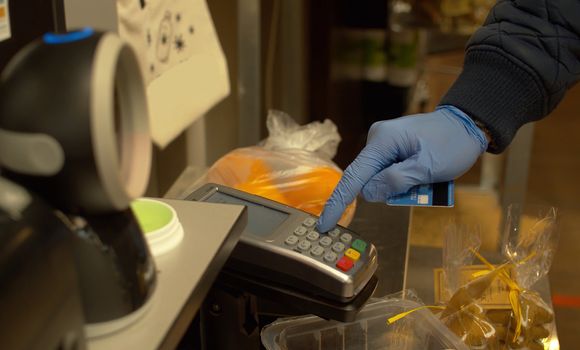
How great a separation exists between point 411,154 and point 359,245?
210 mm

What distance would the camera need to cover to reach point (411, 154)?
0.82 metres

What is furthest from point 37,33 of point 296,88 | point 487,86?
point 296,88

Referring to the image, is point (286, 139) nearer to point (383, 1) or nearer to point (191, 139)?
point (191, 139)

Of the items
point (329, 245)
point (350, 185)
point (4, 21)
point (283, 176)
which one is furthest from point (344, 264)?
point (4, 21)

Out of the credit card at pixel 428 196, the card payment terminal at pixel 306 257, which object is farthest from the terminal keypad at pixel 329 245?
the credit card at pixel 428 196

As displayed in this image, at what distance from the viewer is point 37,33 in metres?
0.73

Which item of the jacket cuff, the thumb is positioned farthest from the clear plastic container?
the jacket cuff

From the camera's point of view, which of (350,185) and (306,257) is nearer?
(306,257)

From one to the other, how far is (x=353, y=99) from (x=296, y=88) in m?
0.51

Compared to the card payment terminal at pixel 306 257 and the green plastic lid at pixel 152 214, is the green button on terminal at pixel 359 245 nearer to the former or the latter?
the card payment terminal at pixel 306 257

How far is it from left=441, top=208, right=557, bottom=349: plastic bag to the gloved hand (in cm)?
8

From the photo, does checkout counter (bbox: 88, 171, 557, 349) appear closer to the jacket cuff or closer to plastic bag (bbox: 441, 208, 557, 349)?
plastic bag (bbox: 441, 208, 557, 349)

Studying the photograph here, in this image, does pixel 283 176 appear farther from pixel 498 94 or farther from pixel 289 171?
pixel 498 94

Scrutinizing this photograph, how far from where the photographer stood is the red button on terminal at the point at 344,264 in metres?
0.60
